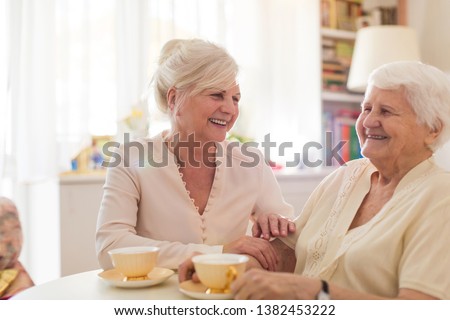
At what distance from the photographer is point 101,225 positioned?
5.15 feet

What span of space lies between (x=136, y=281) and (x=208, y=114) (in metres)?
0.70

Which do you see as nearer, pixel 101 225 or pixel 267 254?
pixel 267 254

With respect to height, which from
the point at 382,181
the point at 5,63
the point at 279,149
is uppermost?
the point at 5,63

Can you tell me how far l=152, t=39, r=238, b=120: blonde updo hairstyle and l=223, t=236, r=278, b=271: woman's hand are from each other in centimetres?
53

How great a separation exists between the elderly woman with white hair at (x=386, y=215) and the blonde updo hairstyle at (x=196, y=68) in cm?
50

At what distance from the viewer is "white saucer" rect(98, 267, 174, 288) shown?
1.19 meters

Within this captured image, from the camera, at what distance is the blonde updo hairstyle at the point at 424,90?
126 centimetres

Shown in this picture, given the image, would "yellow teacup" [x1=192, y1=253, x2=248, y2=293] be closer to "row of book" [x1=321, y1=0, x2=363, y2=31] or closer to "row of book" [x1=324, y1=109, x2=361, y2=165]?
"row of book" [x1=324, y1=109, x2=361, y2=165]

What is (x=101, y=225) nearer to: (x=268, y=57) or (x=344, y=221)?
(x=344, y=221)

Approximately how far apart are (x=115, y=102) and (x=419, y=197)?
2171mm

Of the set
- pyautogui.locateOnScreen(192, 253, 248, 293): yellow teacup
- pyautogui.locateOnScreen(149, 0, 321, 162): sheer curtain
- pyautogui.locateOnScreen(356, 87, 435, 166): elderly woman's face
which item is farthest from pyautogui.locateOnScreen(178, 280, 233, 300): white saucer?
pyautogui.locateOnScreen(149, 0, 321, 162): sheer curtain

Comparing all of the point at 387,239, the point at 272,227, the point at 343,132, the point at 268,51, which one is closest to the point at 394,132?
the point at 387,239
